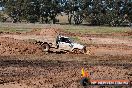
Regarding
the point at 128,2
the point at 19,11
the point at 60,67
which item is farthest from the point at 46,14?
the point at 60,67

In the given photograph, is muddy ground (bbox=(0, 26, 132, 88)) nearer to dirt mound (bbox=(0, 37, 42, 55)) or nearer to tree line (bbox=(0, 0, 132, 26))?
dirt mound (bbox=(0, 37, 42, 55))

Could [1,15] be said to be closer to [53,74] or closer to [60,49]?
[60,49]

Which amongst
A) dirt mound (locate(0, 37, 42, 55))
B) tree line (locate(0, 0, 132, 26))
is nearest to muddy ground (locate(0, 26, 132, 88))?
dirt mound (locate(0, 37, 42, 55))

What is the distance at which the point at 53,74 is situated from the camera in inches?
820

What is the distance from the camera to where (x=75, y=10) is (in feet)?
414

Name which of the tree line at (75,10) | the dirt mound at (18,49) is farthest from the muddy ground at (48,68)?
the tree line at (75,10)

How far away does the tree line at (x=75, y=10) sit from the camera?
116375mm

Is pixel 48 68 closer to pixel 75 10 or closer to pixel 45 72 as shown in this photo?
pixel 45 72

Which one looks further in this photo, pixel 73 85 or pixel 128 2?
pixel 128 2

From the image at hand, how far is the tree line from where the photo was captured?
11638 centimetres

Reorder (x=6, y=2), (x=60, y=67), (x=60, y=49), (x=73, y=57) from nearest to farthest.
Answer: (x=60, y=67)
(x=73, y=57)
(x=60, y=49)
(x=6, y=2)

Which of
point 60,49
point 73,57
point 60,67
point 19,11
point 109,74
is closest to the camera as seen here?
point 109,74

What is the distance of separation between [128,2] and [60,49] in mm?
99991

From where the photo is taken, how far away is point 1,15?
396ft
